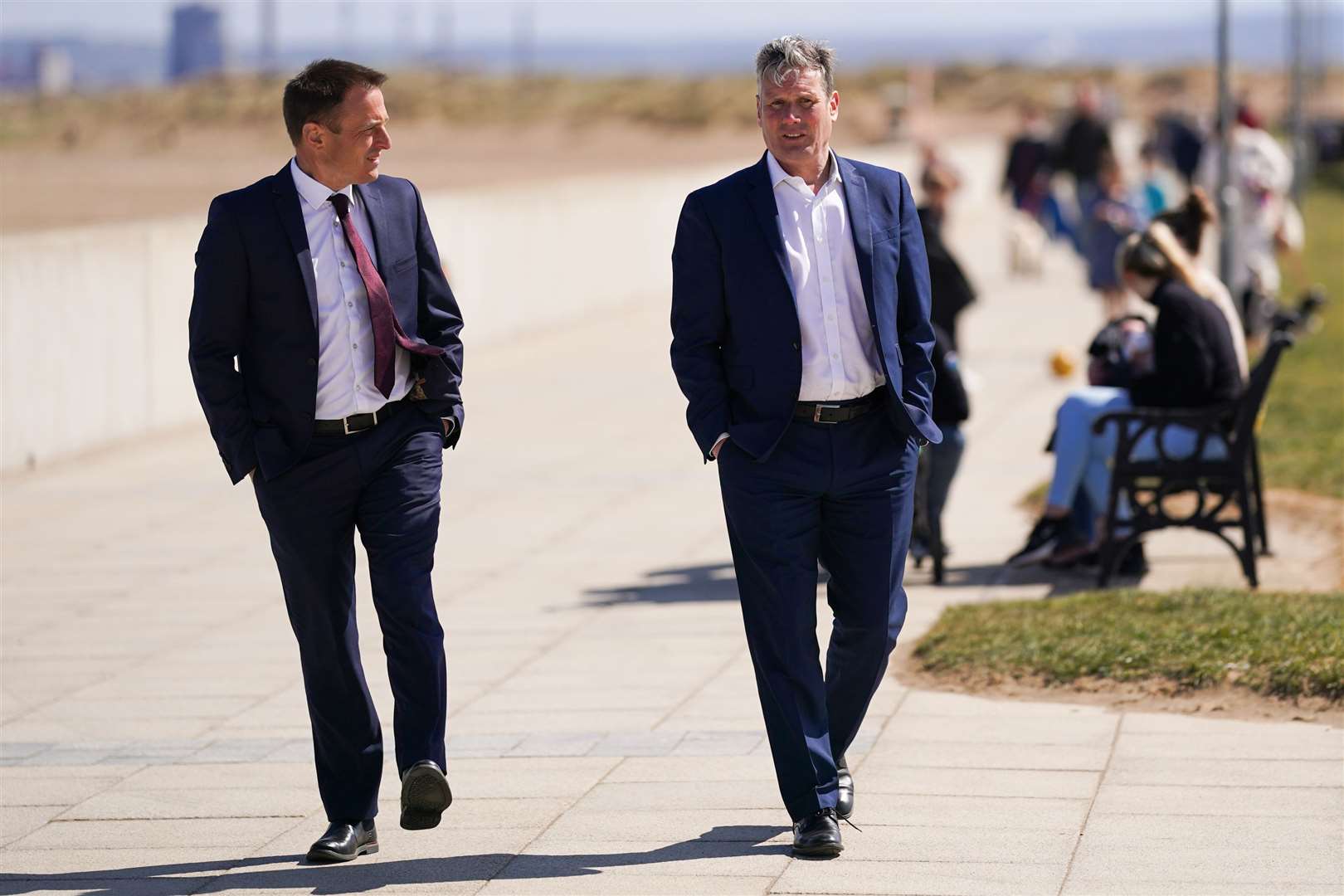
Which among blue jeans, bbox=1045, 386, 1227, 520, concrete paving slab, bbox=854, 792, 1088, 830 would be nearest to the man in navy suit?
concrete paving slab, bbox=854, 792, 1088, 830

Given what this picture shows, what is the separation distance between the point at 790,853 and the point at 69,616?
4018 millimetres

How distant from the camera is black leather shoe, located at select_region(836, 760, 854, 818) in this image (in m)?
5.19

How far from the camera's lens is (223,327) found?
16.2 ft

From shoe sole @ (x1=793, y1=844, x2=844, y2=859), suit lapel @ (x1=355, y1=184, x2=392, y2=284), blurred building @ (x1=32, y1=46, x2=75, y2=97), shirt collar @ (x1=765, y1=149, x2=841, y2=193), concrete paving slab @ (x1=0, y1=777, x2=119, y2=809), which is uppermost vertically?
shirt collar @ (x1=765, y1=149, x2=841, y2=193)

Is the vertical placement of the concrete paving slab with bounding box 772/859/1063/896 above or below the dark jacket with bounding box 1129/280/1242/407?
below

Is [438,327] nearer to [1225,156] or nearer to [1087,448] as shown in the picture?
[1087,448]

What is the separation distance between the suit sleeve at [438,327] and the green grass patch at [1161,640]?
2355 mm

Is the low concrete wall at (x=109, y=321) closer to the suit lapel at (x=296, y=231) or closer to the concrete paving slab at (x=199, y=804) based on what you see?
the concrete paving slab at (x=199, y=804)

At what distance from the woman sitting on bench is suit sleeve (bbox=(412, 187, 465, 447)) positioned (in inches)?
144

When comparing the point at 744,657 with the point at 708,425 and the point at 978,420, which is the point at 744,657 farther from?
the point at 978,420

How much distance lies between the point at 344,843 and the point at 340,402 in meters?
1.01

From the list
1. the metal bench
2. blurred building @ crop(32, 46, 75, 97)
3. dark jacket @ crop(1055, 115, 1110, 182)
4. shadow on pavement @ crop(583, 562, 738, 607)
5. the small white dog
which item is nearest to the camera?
the metal bench

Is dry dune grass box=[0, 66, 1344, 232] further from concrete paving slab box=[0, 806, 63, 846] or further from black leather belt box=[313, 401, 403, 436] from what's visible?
black leather belt box=[313, 401, 403, 436]

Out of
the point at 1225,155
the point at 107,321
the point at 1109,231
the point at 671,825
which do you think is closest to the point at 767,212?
the point at 671,825
